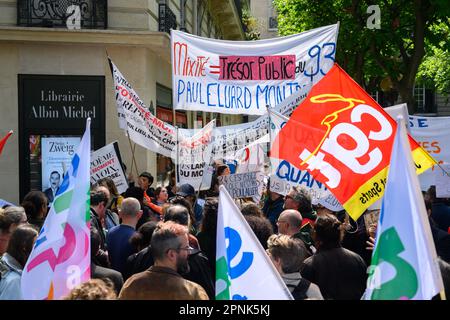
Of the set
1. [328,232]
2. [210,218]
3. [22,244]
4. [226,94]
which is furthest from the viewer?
[226,94]

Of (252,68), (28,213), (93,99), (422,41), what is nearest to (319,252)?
(28,213)

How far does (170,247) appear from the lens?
4.52 metres

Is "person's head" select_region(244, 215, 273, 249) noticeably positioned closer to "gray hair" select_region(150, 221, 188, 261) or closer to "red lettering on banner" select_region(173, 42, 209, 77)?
"gray hair" select_region(150, 221, 188, 261)

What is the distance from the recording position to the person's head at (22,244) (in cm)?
500

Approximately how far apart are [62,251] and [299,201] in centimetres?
374

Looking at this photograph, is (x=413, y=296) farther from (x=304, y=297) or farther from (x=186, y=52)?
(x=186, y=52)

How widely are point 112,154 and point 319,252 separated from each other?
4.84 metres

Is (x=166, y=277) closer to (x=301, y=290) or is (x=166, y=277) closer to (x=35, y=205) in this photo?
(x=301, y=290)

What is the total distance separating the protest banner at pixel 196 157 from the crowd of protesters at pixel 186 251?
1435mm

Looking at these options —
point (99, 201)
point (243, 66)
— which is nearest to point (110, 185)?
point (99, 201)

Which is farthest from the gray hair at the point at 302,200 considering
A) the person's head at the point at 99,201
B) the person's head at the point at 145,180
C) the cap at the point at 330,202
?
the person's head at the point at 145,180

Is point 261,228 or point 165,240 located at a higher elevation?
point 165,240

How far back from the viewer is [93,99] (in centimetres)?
1539

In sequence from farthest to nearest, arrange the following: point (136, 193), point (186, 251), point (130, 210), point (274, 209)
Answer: point (136, 193) → point (274, 209) → point (130, 210) → point (186, 251)
